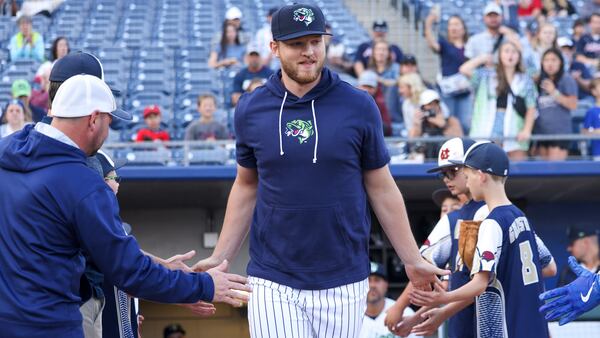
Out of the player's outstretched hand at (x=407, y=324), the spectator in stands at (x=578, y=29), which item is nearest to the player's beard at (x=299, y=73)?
the player's outstretched hand at (x=407, y=324)

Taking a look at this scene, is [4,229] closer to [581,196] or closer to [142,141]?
[142,141]

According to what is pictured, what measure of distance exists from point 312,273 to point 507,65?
22.8ft

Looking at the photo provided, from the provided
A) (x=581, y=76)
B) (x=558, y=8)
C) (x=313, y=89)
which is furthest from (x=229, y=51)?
(x=313, y=89)

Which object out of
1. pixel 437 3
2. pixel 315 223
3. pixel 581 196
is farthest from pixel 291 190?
pixel 437 3

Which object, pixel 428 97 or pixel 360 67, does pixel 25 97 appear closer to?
pixel 360 67

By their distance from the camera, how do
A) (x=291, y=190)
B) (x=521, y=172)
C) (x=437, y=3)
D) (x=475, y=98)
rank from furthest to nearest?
(x=437, y=3) < (x=475, y=98) < (x=521, y=172) < (x=291, y=190)

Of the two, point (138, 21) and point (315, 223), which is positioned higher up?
point (315, 223)

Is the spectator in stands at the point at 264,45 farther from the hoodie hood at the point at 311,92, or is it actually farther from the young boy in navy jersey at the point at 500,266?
the hoodie hood at the point at 311,92

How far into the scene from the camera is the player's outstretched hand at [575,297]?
5266 millimetres

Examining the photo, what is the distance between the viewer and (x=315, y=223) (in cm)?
491

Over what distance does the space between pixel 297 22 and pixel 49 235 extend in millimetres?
1449

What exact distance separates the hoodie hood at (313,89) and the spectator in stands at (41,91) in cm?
618

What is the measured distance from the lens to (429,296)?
561cm

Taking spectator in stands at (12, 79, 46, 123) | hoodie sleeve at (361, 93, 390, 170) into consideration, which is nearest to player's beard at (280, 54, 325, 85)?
hoodie sleeve at (361, 93, 390, 170)
